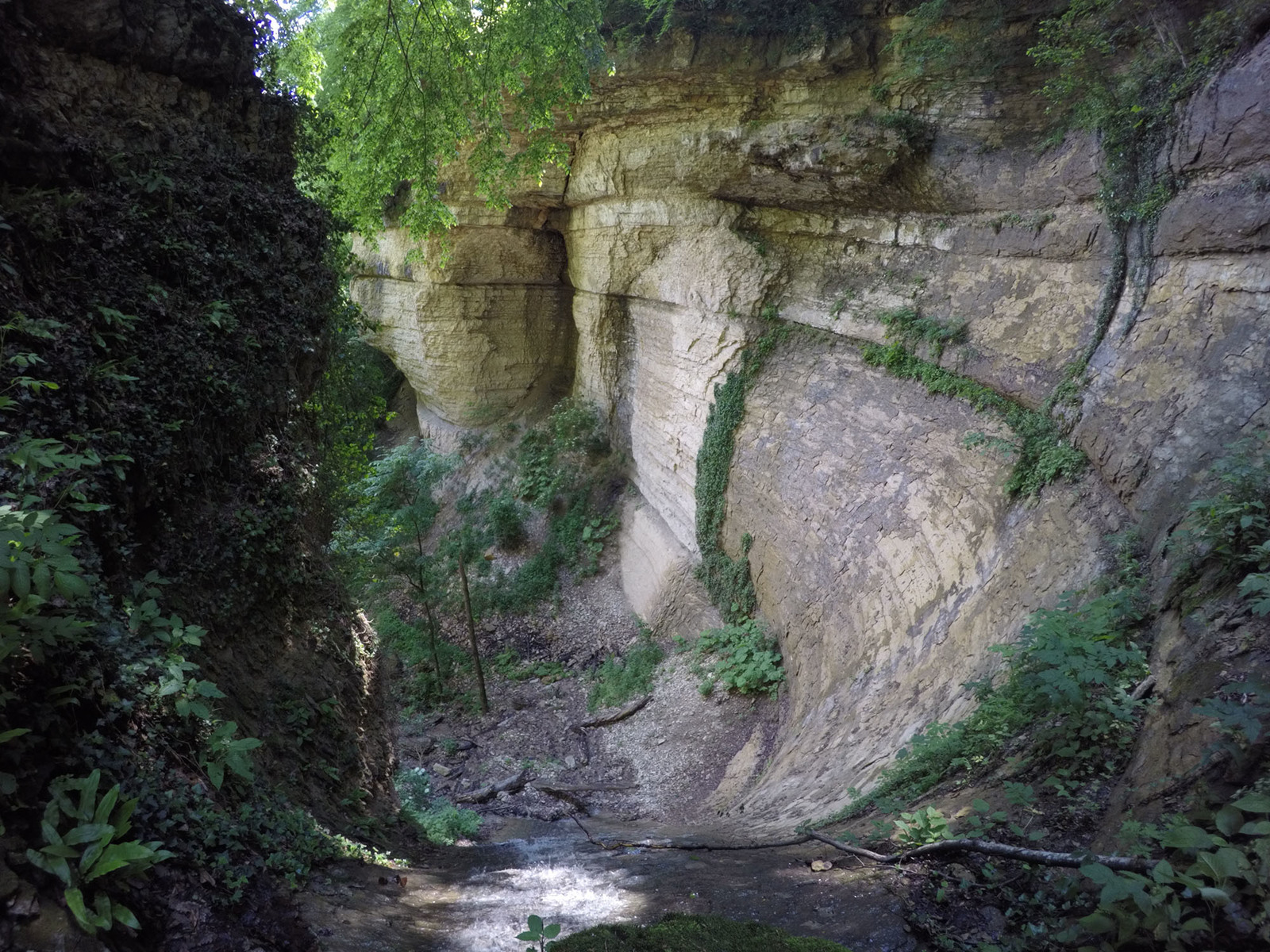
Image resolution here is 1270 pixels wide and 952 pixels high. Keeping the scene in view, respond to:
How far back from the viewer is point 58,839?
211 cm

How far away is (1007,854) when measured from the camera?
3135 millimetres

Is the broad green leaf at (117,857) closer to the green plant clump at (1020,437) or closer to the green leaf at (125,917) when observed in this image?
the green leaf at (125,917)

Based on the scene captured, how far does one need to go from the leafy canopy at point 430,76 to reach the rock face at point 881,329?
3045 millimetres

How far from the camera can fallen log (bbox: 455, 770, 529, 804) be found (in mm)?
9547

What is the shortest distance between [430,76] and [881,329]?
243 inches

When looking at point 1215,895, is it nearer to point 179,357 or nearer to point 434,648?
point 179,357

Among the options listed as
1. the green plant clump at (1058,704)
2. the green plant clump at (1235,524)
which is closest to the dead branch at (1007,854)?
the green plant clump at (1058,704)

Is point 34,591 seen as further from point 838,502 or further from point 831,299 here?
point 831,299

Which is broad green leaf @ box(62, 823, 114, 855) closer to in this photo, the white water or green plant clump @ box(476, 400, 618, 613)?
the white water

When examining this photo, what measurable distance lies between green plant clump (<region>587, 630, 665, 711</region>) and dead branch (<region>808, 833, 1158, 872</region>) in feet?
26.9

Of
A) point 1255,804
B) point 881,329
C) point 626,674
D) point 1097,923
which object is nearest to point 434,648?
point 626,674

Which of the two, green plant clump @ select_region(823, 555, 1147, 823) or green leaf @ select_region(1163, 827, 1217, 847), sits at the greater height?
green leaf @ select_region(1163, 827, 1217, 847)

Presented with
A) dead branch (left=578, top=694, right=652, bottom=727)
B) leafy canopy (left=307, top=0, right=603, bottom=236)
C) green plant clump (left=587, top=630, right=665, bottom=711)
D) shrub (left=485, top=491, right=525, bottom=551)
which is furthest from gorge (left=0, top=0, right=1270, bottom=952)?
shrub (left=485, top=491, right=525, bottom=551)

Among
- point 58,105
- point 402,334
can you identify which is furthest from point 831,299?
point 402,334
